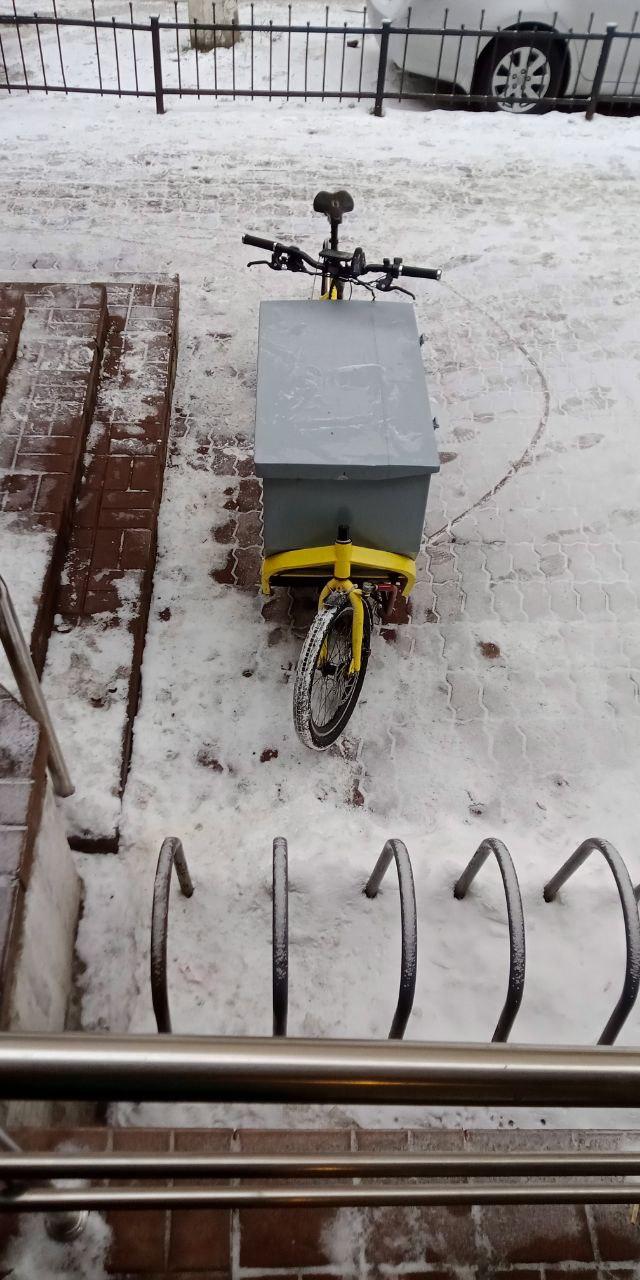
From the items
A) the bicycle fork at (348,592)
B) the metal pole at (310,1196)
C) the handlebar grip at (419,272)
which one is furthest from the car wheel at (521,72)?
the metal pole at (310,1196)

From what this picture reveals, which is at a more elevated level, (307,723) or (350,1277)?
(350,1277)

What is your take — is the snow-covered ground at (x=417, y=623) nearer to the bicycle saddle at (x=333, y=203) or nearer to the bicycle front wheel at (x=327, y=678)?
the bicycle front wheel at (x=327, y=678)

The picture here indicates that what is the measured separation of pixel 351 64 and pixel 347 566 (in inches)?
374

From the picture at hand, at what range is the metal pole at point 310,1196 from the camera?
144 cm

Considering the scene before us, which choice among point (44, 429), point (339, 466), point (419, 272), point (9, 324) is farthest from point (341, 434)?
point (9, 324)

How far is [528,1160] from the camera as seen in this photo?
4.87 feet

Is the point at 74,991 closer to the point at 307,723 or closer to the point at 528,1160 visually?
the point at 307,723

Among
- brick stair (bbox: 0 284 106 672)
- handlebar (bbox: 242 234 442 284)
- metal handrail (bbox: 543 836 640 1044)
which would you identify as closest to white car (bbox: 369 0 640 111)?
brick stair (bbox: 0 284 106 672)

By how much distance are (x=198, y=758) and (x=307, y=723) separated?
55cm

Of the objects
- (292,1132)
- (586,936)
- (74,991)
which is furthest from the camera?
(586,936)

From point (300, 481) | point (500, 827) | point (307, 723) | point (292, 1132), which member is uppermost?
point (300, 481)

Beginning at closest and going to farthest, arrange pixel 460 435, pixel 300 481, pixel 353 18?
pixel 300 481 < pixel 460 435 < pixel 353 18

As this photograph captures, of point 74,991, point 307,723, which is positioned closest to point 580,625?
point 307,723

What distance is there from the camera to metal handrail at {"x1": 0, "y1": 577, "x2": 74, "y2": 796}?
2398mm
